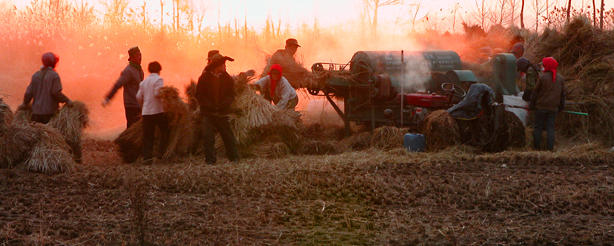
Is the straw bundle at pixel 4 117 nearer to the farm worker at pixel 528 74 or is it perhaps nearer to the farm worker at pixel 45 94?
the farm worker at pixel 45 94

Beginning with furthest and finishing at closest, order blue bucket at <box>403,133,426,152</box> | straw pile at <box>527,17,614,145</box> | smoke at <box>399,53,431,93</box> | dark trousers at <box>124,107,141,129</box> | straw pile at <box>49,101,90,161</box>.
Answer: straw pile at <box>527,17,614,145</box>, smoke at <box>399,53,431,93</box>, blue bucket at <box>403,133,426,152</box>, dark trousers at <box>124,107,141,129</box>, straw pile at <box>49,101,90,161</box>

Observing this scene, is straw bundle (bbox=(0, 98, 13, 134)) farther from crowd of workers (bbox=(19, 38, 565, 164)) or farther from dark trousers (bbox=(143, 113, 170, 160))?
dark trousers (bbox=(143, 113, 170, 160))

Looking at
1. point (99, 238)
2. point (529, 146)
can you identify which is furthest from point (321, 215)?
point (529, 146)

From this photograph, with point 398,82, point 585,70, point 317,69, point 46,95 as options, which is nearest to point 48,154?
point 46,95

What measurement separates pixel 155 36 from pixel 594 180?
21.3 metres

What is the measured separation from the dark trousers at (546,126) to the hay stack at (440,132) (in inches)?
61.4

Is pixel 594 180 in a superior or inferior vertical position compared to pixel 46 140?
inferior

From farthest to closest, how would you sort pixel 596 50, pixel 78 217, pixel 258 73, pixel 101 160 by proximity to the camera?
1. pixel 596 50
2. pixel 258 73
3. pixel 101 160
4. pixel 78 217

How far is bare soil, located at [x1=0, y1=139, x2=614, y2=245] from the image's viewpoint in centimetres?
494

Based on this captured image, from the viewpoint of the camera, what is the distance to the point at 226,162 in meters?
9.10

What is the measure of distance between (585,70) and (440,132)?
5109 mm

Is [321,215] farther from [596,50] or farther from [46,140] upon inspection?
[596,50]

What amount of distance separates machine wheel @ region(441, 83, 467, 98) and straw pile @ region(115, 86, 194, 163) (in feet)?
14.8

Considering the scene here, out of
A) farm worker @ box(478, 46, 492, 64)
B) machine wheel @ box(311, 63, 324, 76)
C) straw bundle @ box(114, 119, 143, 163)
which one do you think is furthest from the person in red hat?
farm worker @ box(478, 46, 492, 64)
